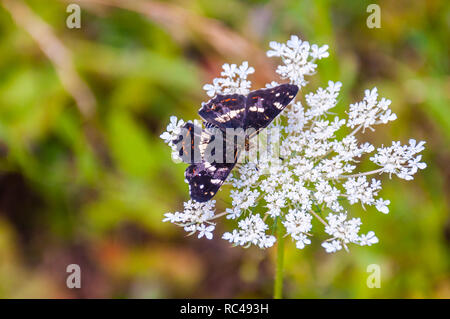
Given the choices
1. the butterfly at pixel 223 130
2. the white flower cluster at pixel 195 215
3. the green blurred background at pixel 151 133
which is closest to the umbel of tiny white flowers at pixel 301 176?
the white flower cluster at pixel 195 215

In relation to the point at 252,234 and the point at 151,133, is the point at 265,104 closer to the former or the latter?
the point at 252,234

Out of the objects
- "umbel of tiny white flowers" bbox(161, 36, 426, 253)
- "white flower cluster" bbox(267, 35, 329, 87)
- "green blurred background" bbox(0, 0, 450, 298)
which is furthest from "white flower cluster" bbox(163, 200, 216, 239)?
"green blurred background" bbox(0, 0, 450, 298)

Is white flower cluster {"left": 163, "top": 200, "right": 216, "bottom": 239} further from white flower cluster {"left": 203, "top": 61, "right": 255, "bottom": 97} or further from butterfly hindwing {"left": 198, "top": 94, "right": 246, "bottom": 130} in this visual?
white flower cluster {"left": 203, "top": 61, "right": 255, "bottom": 97}

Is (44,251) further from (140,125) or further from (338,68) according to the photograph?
(338,68)

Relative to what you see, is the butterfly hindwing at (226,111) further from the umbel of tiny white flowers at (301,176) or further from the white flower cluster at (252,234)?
the white flower cluster at (252,234)

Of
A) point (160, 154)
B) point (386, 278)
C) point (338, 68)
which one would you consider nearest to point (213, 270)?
point (160, 154)
